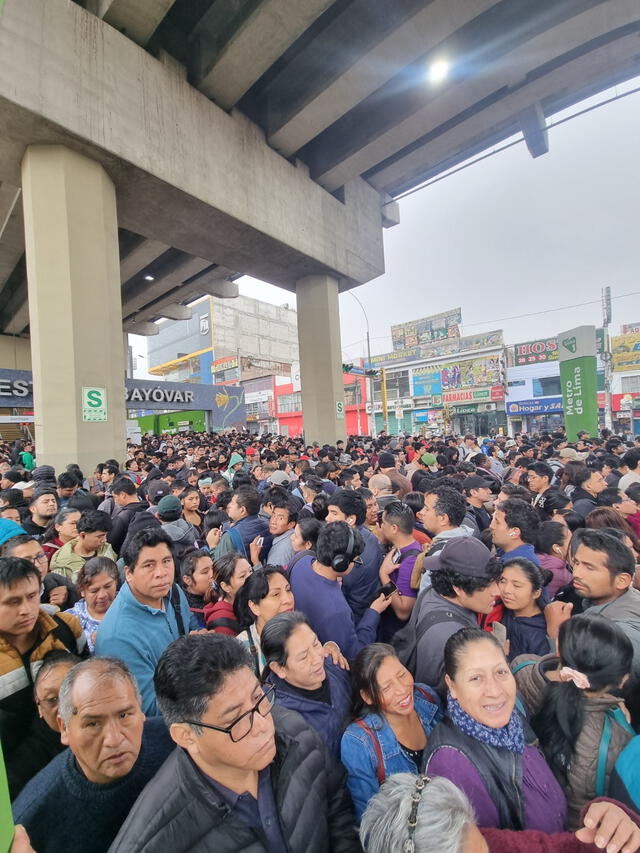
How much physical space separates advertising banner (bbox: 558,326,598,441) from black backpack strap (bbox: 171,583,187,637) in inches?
489

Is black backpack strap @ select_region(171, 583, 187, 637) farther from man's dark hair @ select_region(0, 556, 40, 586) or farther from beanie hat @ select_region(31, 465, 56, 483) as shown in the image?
beanie hat @ select_region(31, 465, 56, 483)

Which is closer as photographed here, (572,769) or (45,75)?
(572,769)

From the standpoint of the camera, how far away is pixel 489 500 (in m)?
4.92

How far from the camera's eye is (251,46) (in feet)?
28.7

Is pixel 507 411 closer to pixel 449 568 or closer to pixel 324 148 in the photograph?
pixel 324 148

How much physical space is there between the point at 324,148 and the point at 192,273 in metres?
7.42

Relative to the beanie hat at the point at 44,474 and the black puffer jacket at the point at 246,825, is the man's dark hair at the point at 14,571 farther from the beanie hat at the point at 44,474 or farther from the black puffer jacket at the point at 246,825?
the beanie hat at the point at 44,474

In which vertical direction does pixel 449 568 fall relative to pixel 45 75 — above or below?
below

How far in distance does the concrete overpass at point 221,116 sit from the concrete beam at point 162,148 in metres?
0.03

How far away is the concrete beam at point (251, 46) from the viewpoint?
26.6 ft

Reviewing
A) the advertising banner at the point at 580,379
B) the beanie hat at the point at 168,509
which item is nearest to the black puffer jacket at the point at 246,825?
the beanie hat at the point at 168,509

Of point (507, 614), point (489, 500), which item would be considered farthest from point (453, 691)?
point (489, 500)

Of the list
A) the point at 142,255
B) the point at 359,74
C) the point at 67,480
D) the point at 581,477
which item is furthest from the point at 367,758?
the point at 142,255

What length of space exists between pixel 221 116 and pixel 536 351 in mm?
26267
